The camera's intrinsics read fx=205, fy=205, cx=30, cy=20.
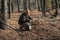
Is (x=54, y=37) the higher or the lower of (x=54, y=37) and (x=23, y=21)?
the lower

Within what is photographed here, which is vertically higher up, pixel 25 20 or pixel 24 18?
pixel 24 18

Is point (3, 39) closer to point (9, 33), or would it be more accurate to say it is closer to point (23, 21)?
point (9, 33)

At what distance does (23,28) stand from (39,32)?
3.70 ft

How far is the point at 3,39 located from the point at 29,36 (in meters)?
1.81

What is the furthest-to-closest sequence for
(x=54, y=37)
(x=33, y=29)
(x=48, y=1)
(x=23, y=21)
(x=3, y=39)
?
(x=48, y=1), (x=33, y=29), (x=23, y=21), (x=54, y=37), (x=3, y=39)

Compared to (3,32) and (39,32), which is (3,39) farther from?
(39,32)

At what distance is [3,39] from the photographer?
11.9 m

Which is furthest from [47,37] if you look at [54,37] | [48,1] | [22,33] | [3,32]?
[48,1]

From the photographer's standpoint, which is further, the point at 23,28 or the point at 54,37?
the point at 23,28

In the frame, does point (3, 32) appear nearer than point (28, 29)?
Yes

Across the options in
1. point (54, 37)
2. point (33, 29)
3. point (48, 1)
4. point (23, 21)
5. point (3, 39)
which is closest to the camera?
point (3, 39)

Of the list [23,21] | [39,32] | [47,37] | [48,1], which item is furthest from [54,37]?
[48,1]

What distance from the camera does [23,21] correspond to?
538 inches

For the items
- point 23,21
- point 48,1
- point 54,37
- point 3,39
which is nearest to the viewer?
point 3,39
